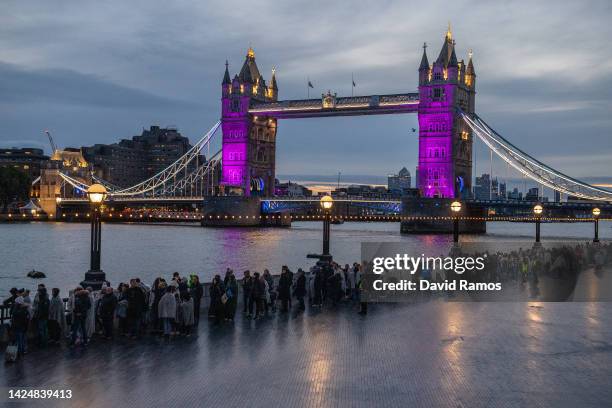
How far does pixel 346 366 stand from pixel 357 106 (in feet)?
329

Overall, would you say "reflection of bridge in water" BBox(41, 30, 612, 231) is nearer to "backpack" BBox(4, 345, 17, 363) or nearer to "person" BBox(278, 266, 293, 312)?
"person" BBox(278, 266, 293, 312)

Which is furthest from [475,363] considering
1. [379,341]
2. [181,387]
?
[181,387]

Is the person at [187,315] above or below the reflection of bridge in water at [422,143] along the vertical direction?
below

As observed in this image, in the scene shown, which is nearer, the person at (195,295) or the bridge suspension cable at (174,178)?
the person at (195,295)

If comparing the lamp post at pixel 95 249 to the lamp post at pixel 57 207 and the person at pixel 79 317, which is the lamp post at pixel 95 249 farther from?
the lamp post at pixel 57 207

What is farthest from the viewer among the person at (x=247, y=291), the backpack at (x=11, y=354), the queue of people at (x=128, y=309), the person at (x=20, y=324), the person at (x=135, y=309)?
the person at (x=247, y=291)

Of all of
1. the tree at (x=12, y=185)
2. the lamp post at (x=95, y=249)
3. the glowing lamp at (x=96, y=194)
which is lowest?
the lamp post at (x=95, y=249)

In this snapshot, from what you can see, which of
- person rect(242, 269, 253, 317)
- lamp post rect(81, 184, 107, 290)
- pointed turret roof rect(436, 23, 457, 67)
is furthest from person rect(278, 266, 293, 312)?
pointed turret roof rect(436, 23, 457, 67)

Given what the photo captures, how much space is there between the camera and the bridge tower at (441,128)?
113 m

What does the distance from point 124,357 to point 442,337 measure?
748 centimetres

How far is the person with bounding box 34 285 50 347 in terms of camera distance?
16594 mm

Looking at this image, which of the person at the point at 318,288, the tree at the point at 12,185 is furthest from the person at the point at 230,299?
the tree at the point at 12,185

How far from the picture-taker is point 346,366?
1503 centimetres

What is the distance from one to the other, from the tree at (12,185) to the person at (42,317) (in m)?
134
